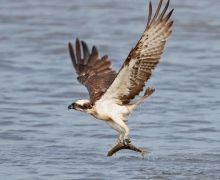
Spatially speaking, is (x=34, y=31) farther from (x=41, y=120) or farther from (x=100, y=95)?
(x=100, y=95)

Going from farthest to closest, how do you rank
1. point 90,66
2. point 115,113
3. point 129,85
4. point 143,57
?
point 90,66, point 115,113, point 129,85, point 143,57

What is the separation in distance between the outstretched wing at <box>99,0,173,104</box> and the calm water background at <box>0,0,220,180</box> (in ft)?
2.95

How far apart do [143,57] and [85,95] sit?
4084 millimetres

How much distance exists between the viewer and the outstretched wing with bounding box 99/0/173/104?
8.74m

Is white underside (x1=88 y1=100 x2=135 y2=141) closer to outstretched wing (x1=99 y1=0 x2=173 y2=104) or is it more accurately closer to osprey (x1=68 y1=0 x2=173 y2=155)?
osprey (x1=68 y1=0 x2=173 y2=155)

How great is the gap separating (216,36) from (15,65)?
3325mm

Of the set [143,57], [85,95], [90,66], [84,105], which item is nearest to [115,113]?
[84,105]

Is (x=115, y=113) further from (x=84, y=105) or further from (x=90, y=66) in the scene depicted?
(x=90, y=66)

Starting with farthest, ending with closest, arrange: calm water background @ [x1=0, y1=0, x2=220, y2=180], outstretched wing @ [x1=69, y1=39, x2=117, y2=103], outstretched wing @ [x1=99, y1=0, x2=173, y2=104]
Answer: outstretched wing @ [x1=69, y1=39, x2=117, y2=103]
calm water background @ [x1=0, y1=0, x2=220, y2=180]
outstretched wing @ [x1=99, y1=0, x2=173, y2=104]

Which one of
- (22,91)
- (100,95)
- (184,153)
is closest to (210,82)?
(22,91)

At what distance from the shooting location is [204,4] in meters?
17.9

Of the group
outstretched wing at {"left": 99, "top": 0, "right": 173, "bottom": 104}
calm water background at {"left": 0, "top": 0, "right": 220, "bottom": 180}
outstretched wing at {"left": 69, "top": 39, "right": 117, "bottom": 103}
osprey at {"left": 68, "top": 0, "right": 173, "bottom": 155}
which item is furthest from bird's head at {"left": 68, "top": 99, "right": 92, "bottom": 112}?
outstretched wing at {"left": 69, "top": 39, "right": 117, "bottom": 103}

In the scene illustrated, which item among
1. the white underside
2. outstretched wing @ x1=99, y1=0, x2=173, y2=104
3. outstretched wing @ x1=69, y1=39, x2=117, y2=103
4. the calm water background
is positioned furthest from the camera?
outstretched wing @ x1=69, y1=39, x2=117, y2=103

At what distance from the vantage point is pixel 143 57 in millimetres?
8859
